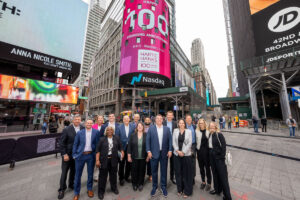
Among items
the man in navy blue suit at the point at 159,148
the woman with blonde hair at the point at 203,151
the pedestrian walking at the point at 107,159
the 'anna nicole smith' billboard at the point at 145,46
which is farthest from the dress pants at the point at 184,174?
→ the 'anna nicole smith' billboard at the point at 145,46

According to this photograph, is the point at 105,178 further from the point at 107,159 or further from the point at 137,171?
the point at 137,171

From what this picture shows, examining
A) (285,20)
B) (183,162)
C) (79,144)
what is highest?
(285,20)

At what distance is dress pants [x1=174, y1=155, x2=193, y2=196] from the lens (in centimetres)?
295

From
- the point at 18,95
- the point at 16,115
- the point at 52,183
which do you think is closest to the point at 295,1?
the point at 52,183

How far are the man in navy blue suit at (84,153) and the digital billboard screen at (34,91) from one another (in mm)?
12476

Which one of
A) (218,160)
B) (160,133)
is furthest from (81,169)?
(218,160)

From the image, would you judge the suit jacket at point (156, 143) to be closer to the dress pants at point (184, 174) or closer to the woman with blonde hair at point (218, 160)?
the dress pants at point (184, 174)

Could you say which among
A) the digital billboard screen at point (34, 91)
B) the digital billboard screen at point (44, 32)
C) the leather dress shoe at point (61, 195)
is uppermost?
the digital billboard screen at point (44, 32)

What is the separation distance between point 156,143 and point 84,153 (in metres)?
2.02

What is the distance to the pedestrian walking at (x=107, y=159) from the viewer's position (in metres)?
2.99

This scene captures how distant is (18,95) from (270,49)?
94.6ft

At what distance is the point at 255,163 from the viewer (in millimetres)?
4918

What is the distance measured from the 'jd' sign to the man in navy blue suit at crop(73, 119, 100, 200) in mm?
23233

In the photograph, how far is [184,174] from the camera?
9.90 ft
